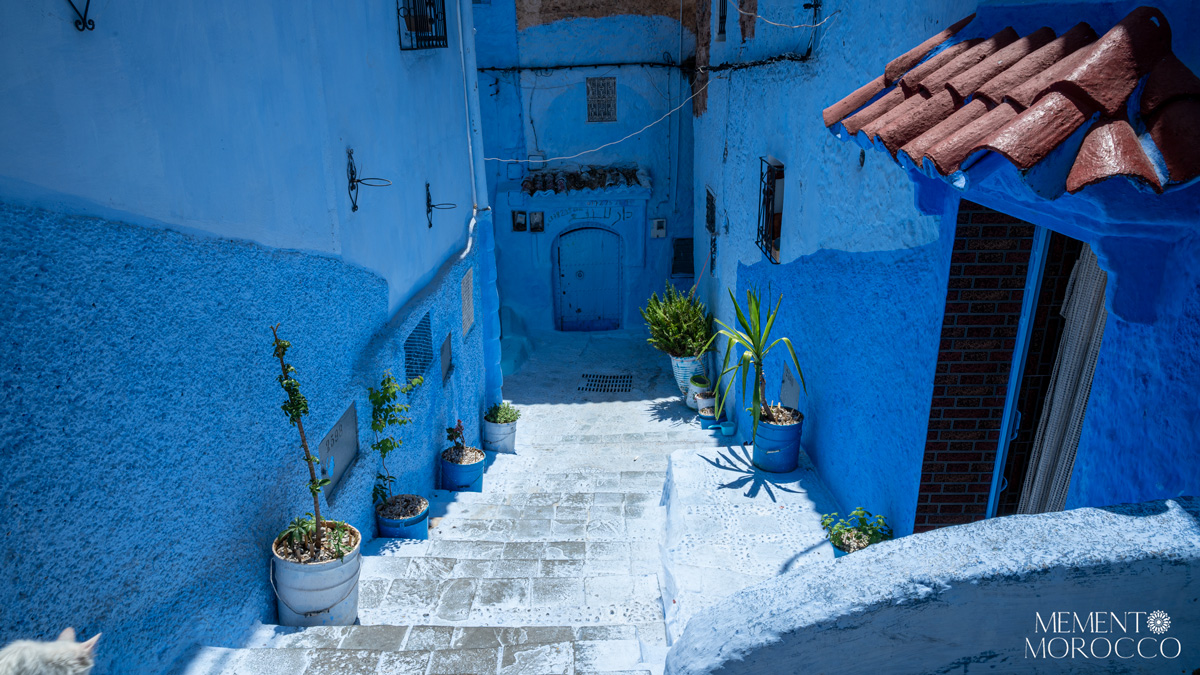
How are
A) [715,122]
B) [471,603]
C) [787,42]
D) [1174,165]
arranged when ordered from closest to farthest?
[1174,165], [471,603], [787,42], [715,122]

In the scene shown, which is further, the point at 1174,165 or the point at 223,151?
the point at 223,151

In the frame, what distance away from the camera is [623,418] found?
10.9 m

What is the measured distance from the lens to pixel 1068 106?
6.93ft

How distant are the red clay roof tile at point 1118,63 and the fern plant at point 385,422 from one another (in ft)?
15.5

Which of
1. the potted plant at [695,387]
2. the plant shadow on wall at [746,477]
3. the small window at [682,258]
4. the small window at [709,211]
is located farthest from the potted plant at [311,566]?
the small window at [682,258]

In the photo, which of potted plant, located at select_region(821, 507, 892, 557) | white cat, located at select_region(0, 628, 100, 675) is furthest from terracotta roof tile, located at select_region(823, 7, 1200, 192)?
white cat, located at select_region(0, 628, 100, 675)

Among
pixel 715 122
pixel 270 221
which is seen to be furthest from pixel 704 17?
pixel 270 221

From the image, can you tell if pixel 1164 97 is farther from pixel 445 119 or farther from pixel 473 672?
pixel 445 119

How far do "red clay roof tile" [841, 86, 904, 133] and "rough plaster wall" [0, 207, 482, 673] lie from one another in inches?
115

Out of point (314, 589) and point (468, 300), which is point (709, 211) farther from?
point (314, 589)

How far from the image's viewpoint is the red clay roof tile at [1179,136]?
1795 mm

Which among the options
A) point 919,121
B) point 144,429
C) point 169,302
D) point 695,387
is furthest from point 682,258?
point 144,429

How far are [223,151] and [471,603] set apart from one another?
2.99 meters

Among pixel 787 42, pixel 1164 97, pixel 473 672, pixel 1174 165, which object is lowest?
pixel 473 672
